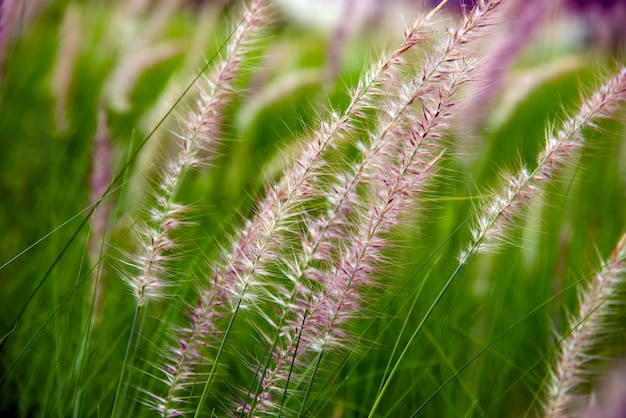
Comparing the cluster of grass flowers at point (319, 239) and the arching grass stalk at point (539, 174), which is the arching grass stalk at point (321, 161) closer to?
the cluster of grass flowers at point (319, 239)

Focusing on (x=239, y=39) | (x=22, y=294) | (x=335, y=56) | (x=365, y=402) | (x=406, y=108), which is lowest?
(x=365, y=402)

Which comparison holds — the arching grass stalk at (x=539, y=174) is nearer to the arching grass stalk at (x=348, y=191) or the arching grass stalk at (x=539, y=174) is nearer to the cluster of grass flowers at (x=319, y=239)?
the cluster of grass flowers at (x=319, y=239)

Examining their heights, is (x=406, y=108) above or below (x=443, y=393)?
above

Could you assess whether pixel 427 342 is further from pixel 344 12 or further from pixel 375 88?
pixel 344 12

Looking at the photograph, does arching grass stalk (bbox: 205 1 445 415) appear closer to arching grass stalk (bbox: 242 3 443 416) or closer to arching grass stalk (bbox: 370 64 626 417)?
arching grass stalk (bbox: 242 3 443 416)

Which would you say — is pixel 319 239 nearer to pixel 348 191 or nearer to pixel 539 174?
pixel 348 191

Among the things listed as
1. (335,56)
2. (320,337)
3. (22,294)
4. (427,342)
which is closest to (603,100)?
(320,337)

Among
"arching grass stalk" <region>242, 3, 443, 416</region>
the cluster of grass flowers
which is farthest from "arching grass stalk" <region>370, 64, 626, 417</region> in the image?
"arching grass stalk" <region>242, 3, 443, 416</region>

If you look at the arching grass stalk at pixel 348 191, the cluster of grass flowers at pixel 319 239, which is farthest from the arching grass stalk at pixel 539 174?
the arching grass stalk at pixel 348 191
